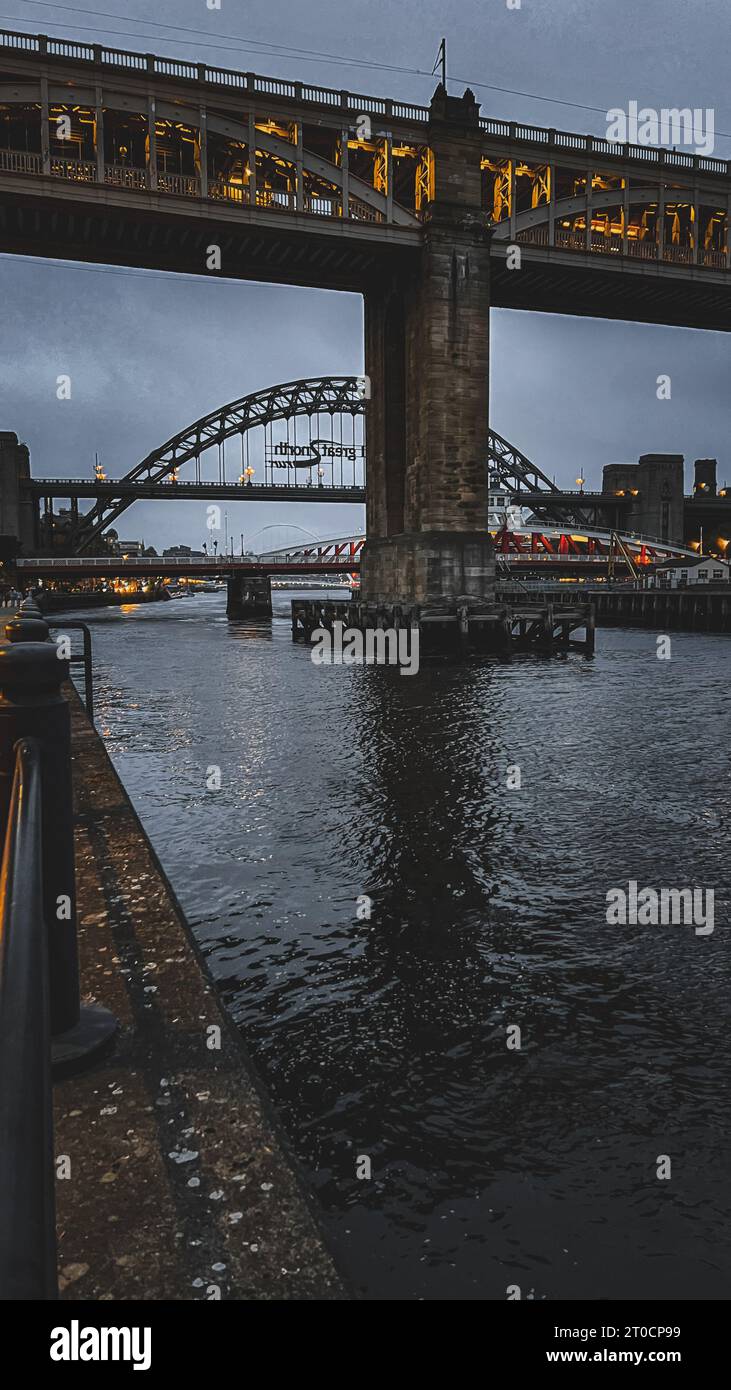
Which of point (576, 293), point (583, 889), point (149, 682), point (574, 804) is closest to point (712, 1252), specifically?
point (583, 889)

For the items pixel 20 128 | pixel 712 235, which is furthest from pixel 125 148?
pixel 712 235

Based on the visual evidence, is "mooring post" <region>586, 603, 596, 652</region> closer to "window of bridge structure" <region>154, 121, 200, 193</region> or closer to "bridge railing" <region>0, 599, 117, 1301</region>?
"window of bridge structure" <region>154, 121, 200, 193</region>

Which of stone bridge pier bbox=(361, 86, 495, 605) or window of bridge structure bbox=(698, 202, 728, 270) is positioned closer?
stone bridge pier bbox=(361, 86, 495, 605)

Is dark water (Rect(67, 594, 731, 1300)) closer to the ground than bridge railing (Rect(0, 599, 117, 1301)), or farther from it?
closer to the ground

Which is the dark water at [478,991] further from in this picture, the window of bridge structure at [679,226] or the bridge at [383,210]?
the window of bridge structure at [679,226]

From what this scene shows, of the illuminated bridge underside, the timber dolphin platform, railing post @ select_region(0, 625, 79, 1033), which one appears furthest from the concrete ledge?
the illuminated bridge underside

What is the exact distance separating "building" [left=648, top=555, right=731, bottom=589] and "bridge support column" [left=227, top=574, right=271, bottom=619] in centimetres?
3782

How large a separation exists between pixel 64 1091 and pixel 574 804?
9.66m

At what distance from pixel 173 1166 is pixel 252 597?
87.4 meters

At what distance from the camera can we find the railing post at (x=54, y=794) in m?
2.95

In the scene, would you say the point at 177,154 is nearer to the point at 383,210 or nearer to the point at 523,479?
the point at 383,210

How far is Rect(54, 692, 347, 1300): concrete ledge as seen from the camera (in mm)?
2352

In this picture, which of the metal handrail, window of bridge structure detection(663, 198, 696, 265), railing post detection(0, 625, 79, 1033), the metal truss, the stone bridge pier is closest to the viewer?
the metal handrail

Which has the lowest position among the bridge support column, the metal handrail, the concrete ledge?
the concrete ledge
